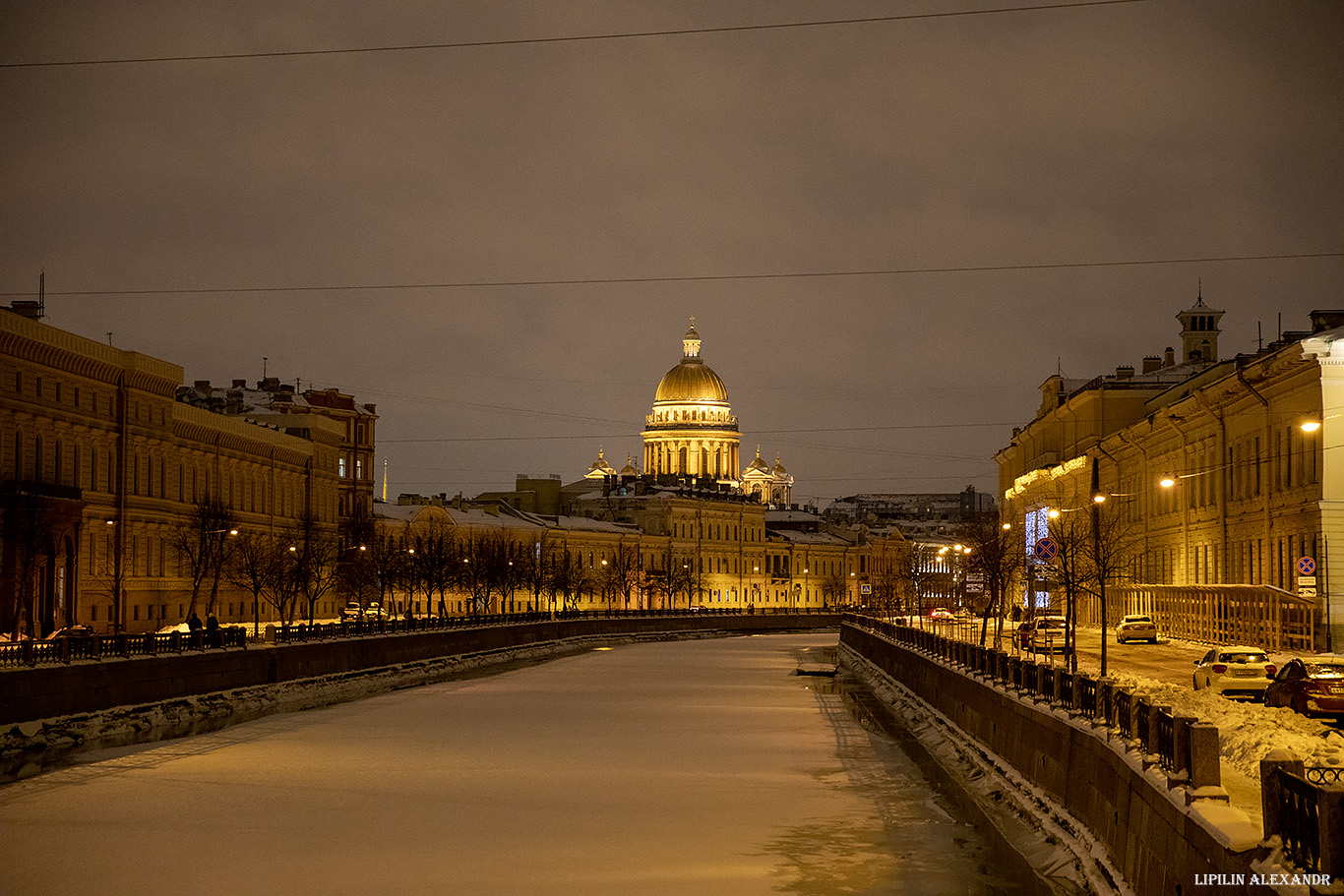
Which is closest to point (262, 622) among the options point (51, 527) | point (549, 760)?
point (51, 527)

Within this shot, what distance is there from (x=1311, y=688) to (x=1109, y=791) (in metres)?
10.5

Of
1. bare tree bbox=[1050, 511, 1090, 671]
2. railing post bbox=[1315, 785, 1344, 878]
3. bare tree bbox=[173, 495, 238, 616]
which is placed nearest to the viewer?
railing post bbox=[1315, 785, 1344, 878]

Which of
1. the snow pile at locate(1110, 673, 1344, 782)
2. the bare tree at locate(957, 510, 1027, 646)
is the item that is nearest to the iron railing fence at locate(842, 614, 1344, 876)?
the snow pile at locate(1110, 673, 1344, 782)

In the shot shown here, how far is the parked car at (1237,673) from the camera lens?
34.1 meters

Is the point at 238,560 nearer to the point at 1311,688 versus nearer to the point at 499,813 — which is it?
the point at 499,813

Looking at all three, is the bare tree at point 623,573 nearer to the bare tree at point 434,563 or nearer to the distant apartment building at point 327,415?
the bare tree at point 434,563

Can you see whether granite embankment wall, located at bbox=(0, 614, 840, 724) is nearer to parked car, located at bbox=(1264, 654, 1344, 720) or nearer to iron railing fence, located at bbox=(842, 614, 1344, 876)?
iron railing fence, located at bbox=(842, 614, 1344, 876)

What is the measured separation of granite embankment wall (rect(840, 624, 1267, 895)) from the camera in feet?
46.1

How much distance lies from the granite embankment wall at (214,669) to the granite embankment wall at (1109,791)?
18.9 metres

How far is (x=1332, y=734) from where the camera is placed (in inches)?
934

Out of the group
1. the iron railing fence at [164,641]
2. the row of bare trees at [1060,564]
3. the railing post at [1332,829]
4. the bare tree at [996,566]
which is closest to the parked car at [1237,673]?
the row of bare trees at [1060,564]

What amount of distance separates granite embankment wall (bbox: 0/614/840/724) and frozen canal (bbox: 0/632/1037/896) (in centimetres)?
216

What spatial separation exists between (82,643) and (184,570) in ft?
129

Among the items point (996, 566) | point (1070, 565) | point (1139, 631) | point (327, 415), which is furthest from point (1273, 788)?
point (327, 415)
